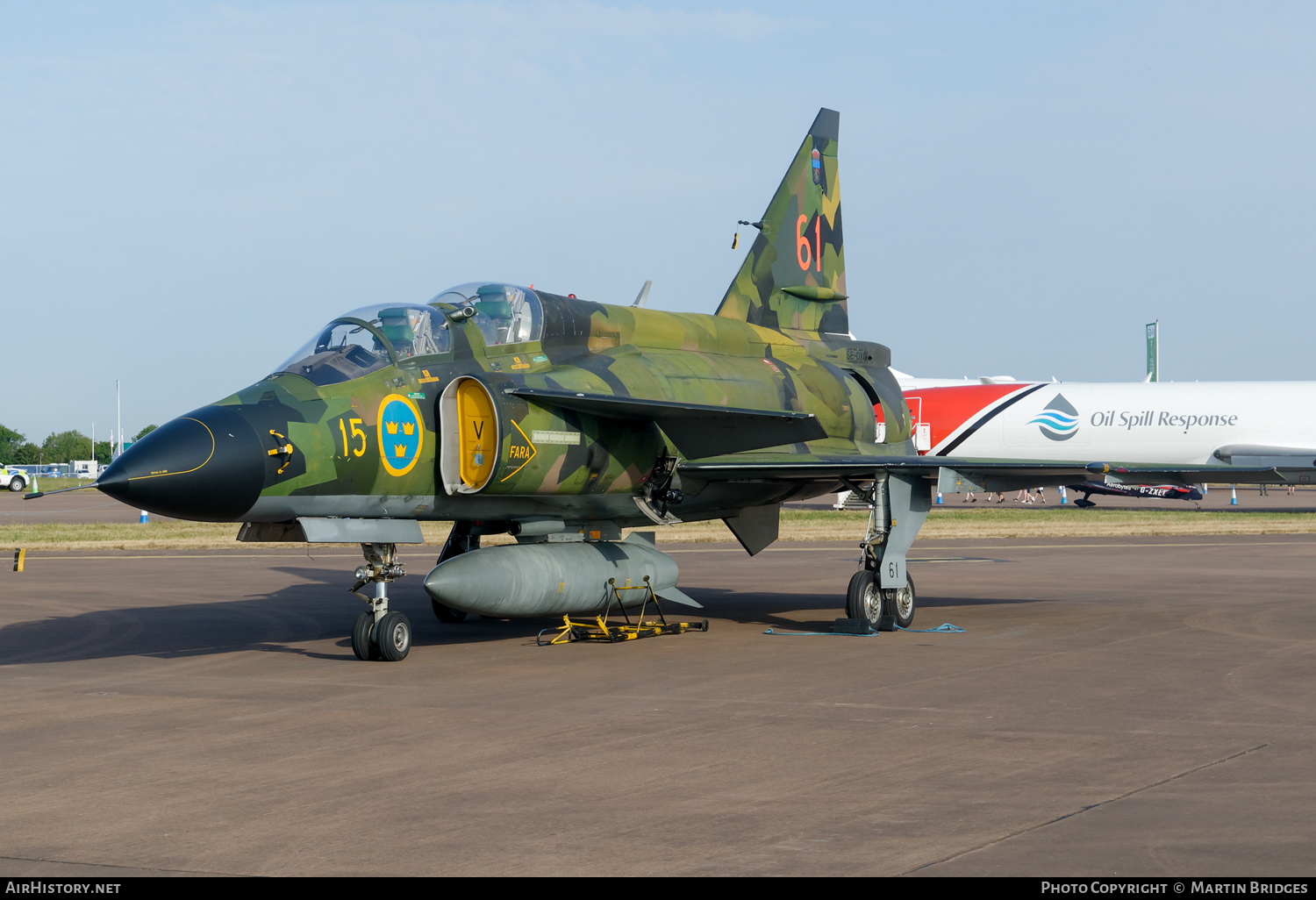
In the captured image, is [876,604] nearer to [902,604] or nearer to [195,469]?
[902,604]

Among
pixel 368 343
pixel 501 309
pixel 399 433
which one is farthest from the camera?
pixel 501 309

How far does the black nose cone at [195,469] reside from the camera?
9.62 meters

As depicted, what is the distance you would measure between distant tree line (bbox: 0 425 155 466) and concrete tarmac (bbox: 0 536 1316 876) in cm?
16087

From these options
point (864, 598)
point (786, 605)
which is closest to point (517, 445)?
point (864, 598)

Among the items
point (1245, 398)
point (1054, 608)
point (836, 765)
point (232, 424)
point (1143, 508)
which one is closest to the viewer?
point (836, 765)

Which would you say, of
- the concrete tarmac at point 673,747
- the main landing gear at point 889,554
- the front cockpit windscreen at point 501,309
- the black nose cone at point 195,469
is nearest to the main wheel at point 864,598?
the main landing gear at point 889,554

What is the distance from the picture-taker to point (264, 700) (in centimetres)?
949

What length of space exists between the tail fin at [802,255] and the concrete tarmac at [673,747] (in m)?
4.43

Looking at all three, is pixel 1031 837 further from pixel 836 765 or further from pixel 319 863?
pixel 319 863

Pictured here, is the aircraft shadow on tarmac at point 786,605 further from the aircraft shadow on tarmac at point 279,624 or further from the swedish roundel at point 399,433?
the swedish roundel at point 399,433

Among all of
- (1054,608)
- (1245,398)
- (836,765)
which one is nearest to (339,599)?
(1054,608)

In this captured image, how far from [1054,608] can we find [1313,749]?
847 cm

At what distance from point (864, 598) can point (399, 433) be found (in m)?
5.30

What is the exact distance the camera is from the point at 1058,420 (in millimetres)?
45656
